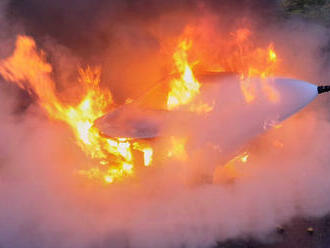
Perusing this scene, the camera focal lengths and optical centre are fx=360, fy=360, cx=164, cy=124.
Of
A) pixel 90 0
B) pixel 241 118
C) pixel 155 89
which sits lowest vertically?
pixel 241 118

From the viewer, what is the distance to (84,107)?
277 inches

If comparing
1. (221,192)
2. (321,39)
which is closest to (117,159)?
(221,192)

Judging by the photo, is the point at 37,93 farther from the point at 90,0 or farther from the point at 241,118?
the point at 241,118

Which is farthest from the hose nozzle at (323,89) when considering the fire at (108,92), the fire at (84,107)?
the fire at (84,107)

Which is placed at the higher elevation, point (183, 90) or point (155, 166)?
point (183, 90)

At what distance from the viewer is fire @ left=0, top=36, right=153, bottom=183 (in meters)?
5.80

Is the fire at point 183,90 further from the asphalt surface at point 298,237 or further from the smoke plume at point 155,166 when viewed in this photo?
the asphalt surface at point 298,237

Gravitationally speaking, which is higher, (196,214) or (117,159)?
(117,159)

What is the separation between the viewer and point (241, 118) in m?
5.42

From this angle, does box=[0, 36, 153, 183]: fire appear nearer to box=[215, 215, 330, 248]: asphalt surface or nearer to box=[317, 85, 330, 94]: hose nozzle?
box=[215, 215, 330, 248]: asphalt surface

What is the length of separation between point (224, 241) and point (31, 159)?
3989 mm

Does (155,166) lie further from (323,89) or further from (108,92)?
(108,92)

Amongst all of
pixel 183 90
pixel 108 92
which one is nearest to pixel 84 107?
pixel 108 92

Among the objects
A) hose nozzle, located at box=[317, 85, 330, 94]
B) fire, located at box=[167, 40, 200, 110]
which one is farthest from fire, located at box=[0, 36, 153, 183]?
hose nozzle, located at box=[317, 85, 330, 94]
